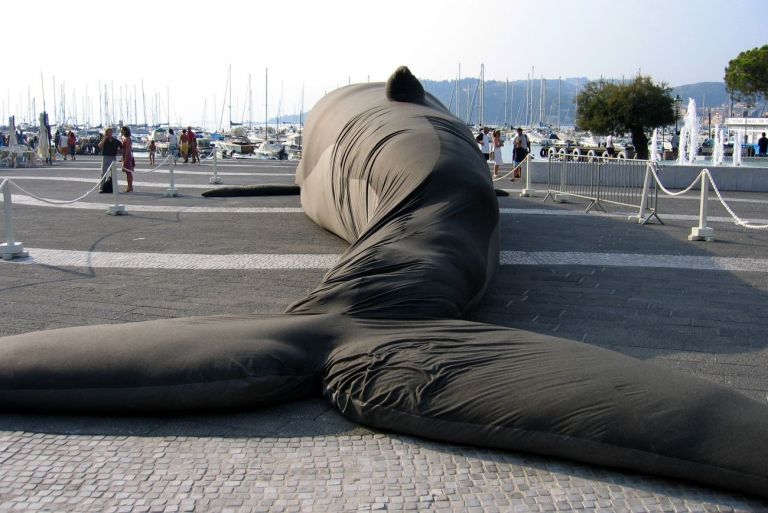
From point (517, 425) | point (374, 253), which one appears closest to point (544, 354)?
point (517, 425)

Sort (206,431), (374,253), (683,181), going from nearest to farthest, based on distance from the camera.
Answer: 1. (206,431)
2. (374,253)
3. (683,181)

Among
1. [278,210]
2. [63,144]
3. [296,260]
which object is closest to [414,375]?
[296,260]

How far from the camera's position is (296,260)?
9203 mm

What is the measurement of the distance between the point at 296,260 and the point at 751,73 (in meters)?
41.6

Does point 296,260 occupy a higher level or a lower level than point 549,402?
lower

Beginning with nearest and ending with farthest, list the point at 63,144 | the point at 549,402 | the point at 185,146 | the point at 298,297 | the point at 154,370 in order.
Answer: the point at 549,402
the point at 154,370
the point at 298,297
the point at 185,146
the point at 63,144

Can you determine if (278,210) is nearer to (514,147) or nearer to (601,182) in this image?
(601,182)

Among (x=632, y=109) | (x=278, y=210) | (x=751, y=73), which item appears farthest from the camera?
(x=751, y=73)

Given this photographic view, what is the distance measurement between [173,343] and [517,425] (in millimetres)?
2009

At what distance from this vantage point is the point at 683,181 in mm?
19844

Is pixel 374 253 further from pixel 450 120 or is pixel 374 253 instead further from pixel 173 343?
pixel 450 120

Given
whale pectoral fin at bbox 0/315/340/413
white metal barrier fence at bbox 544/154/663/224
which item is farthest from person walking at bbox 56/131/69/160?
whale pectoral fin at bbox 0/315/340/413

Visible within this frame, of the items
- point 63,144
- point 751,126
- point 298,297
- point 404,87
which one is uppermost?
point 751,126

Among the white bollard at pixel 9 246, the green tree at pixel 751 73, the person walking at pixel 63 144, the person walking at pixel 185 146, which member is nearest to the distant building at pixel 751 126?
the green tree at pixel 751 73
